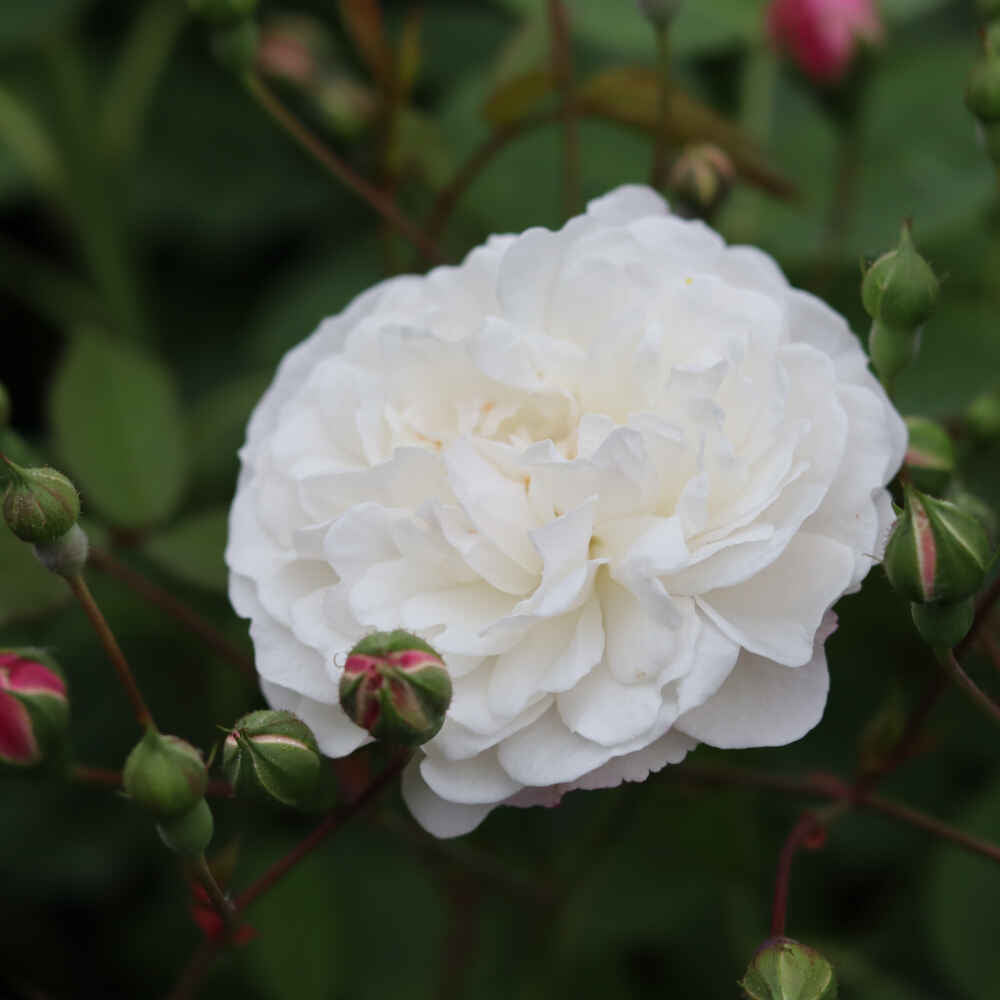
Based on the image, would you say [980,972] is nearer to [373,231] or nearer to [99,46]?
[373,231]

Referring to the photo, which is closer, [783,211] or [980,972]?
[980,972]

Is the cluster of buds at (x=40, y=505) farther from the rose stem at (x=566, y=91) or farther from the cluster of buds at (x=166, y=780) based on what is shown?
the rose stem at (x=566, y=91)

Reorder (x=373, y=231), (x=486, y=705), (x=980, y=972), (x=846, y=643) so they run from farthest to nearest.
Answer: (x=373, y=231) → (x=846, y=643) → (x=980, y=972) → (x=486, y=705)

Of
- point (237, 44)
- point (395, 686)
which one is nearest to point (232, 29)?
point (237, 44)

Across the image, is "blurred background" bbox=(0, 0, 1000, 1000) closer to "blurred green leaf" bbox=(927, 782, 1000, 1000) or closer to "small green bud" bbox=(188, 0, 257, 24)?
"blurred green leaf" bbox=(927, 782, 1000, 1000)

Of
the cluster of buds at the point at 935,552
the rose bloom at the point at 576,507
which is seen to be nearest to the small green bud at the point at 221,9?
the rose bloom at the point at 576,507

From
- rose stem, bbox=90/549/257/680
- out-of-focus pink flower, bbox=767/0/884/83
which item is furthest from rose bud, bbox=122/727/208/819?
out-of-focus pink flower, bbox=767/0/884/83

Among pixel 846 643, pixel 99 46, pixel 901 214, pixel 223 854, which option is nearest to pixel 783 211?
pixel 901 214
